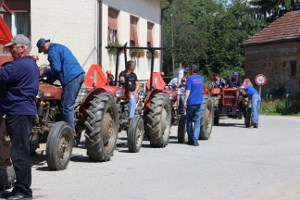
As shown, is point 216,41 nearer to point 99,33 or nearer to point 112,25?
point 112,25

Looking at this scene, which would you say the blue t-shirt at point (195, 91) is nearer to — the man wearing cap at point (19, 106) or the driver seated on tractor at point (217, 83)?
the man wearing cap at point (19, 106)

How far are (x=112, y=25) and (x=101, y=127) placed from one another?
13028 millimetres

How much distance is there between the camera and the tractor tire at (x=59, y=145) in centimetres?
909

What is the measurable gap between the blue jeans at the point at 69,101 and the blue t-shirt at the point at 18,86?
2.51 metres

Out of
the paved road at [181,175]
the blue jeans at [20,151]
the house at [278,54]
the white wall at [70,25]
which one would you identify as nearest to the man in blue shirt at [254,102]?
the white wall at [70,25]

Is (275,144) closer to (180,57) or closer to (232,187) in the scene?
(232,187)

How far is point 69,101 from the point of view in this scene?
9.71 metres

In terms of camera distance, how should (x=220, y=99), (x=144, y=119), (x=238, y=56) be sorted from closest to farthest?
(x=144, y=119) < (x=220, y=99) < (x=238, y=56)

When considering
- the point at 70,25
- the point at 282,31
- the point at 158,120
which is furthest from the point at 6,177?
the point at 282,31

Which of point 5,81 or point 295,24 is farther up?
point 295,24

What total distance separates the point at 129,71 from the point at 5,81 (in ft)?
22.6

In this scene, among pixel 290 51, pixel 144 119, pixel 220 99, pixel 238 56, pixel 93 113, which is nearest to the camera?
pixel 93 113

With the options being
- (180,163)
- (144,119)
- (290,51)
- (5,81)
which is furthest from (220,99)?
(290,51)

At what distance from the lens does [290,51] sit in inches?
1533
